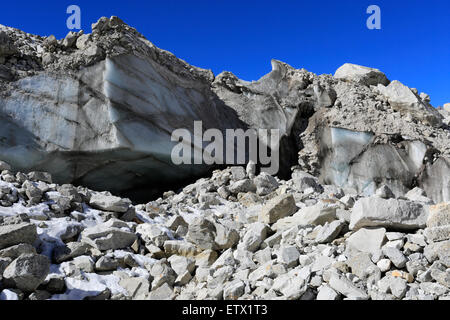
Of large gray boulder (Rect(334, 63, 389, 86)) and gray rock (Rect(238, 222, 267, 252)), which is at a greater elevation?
large gray boulder (Rect(334, 63, 389, 86))

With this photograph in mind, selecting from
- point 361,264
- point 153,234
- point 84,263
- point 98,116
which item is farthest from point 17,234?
point 98,116

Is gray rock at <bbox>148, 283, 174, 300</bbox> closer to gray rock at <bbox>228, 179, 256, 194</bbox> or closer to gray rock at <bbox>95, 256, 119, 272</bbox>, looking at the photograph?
gray rock at <bbox>95, 256, 119, 272</bbox>

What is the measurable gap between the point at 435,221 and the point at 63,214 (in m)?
4.39

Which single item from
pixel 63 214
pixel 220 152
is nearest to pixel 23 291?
pixel 63 214

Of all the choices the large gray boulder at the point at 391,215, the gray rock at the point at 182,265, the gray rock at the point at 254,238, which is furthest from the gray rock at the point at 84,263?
the large gray boulder at the point at 391,215

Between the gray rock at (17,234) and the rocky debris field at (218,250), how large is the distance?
0.01 metres

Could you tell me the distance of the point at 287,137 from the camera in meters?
9.18

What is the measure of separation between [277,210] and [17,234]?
310 cm

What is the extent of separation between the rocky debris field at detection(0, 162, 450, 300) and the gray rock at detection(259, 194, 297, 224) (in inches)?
0.6

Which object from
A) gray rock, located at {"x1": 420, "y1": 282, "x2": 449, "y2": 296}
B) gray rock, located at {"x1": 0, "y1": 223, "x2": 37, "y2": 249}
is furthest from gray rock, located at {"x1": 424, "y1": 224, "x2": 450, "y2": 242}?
gray rock, located at {"x1": 0, "y1": 223, "x2": 37, "y2": 249}

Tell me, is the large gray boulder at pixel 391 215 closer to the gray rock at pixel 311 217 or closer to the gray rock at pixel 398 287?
the gray rock at pixel 311 217

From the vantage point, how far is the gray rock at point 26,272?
3.02 meters

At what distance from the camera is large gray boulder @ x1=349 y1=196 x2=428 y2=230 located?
11.8 ft
